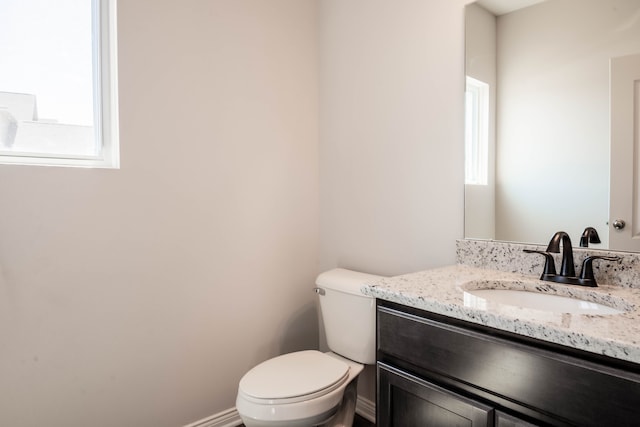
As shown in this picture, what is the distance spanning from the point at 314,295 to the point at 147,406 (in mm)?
973

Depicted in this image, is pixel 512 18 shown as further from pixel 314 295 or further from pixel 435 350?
pixel 314 295

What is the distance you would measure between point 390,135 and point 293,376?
3.70 feet

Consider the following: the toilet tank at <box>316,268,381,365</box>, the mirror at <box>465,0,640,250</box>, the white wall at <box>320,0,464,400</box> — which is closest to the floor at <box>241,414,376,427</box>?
the white wall at <box>320,0,464,400</box>

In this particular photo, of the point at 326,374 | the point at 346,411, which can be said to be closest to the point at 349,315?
the point at 326,374

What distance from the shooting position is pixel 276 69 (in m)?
1.95

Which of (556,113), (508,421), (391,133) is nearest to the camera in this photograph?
(508,421)

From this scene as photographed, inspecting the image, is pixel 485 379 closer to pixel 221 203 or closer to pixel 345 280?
pixel 345 280

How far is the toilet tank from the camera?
5.17 ft

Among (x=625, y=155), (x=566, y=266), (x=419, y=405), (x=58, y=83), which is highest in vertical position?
(x=58, y=83)

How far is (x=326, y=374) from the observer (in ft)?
4.79

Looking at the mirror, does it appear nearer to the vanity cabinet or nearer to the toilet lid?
the vanity cabinet

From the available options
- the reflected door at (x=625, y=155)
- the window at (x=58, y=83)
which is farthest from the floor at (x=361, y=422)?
the window at (x=58, y=83)

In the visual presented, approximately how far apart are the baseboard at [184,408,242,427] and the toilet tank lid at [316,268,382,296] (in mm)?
773

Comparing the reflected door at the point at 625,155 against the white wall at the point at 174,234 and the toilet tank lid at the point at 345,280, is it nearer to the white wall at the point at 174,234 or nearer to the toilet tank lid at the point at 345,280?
the toilet tank lid at the point at 345,280
